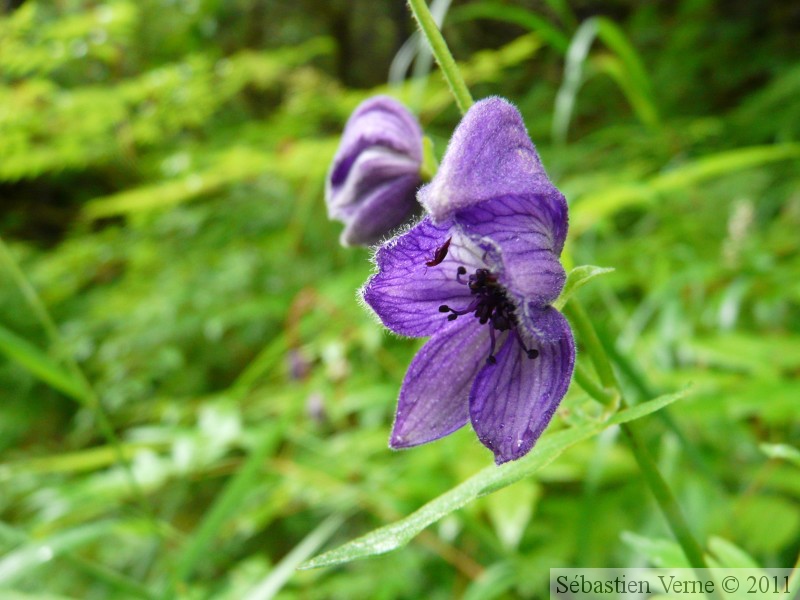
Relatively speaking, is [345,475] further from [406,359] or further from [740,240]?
[740,240]

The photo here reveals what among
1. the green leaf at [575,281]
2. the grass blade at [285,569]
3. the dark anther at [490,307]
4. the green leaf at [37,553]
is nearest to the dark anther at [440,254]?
the dark anther at [490,307]

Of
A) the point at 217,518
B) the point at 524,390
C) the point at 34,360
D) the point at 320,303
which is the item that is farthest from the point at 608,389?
the point at 320,303

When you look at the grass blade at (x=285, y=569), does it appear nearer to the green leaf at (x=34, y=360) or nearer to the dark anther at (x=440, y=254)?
the green leaf at (x=34, y=360)

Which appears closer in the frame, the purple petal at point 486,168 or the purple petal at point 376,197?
the purple petal at point 486,168

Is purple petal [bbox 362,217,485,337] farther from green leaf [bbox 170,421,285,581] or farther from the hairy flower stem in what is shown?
green leaf [bbox 170,421,285,581]

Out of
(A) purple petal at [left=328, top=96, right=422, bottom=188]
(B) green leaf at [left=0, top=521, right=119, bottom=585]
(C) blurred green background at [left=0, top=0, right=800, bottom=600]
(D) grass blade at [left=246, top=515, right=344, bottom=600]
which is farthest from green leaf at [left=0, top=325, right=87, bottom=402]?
(A) purple petal at [left=328, top=96, right=422, bottom=188]

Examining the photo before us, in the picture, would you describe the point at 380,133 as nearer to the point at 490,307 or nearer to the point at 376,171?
the point at 376,171
